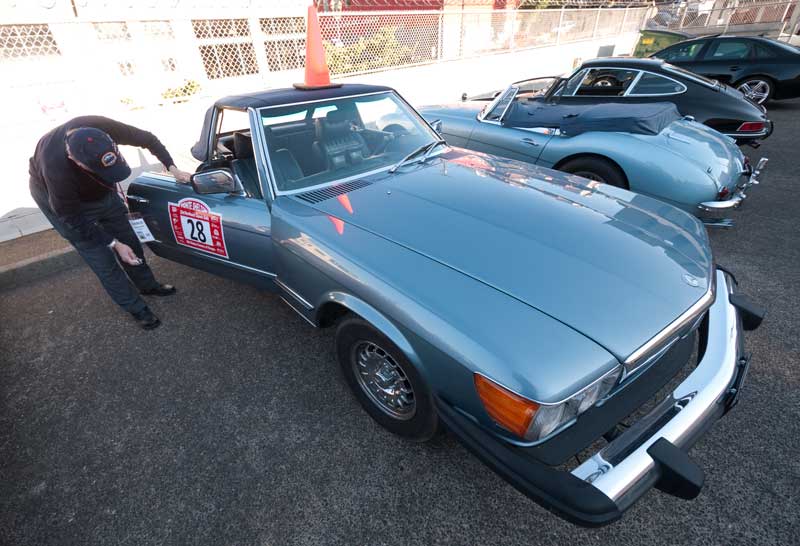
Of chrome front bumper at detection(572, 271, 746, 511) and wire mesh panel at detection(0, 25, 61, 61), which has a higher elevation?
wire mesh panel at detection(0, 25, 61, 61)

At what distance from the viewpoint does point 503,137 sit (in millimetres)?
3957

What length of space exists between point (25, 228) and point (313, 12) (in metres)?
3.93

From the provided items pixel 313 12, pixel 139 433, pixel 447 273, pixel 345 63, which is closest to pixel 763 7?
pixel 345 63

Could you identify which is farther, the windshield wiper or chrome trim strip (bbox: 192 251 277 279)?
the windshield wiper

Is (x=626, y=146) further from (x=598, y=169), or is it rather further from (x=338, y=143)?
(x=338, y=143)

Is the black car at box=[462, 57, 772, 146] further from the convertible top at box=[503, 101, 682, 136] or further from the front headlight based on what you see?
the front headlight

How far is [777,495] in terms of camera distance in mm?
1702

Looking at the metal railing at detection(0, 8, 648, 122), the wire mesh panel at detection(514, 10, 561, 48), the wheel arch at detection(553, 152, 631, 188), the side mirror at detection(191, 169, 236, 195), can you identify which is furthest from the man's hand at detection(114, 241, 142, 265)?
the wire mesh panel at detection(514, 10, 561, 48)

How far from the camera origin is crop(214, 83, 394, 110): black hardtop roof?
8.29 feet

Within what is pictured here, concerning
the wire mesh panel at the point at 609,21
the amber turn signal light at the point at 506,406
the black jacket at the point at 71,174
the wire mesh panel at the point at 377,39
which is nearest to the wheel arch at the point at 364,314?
the amber turn signal light at the point at 506,406

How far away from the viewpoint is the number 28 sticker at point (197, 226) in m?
2.63

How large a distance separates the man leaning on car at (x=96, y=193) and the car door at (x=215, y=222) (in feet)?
0.58

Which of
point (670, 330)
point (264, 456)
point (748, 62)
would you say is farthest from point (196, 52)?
point (748, 62)

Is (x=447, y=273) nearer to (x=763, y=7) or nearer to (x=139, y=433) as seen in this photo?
(x=139, y=433)
